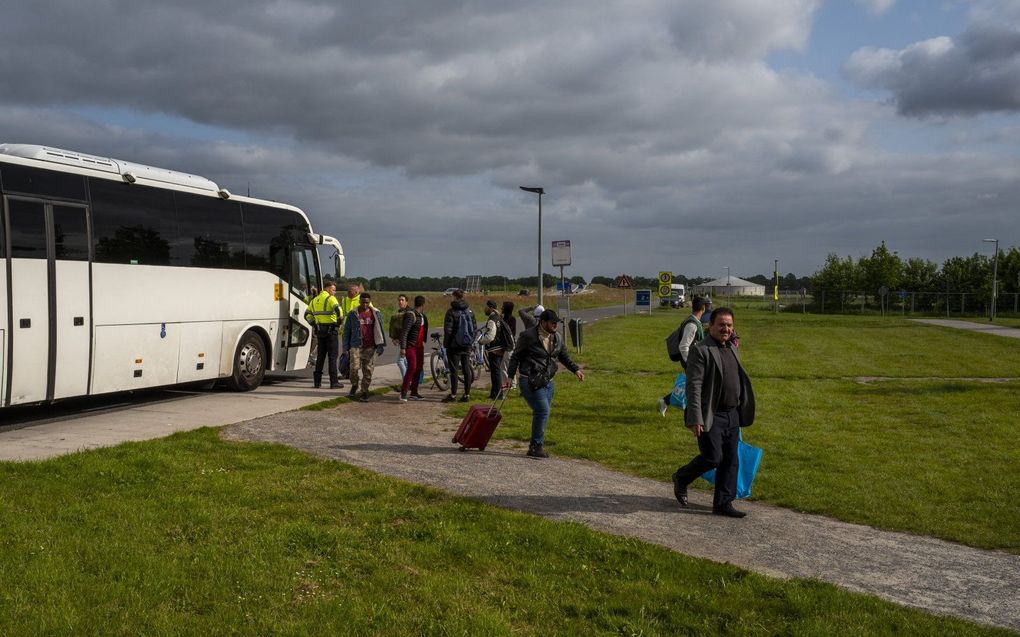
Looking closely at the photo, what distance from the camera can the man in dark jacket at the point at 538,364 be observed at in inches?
364

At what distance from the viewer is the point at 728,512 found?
23.5 ft

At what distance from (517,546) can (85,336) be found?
7.81 meters

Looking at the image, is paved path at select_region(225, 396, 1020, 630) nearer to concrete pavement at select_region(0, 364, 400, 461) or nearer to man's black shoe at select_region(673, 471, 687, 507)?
man's black shoe at select_region(673, 471, 687, 507)

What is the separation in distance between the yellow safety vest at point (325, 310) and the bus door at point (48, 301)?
4284mm

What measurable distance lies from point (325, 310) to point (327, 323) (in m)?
0.23

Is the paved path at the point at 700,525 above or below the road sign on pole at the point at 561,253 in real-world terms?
below

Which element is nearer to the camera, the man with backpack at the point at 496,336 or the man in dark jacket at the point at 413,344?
the man with backpack at the point at 496,336

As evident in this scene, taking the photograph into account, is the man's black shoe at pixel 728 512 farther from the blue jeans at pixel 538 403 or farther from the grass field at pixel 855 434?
the blue jeans at pixel 538 403

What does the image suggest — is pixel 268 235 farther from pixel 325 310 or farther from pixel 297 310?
pixel 325 310

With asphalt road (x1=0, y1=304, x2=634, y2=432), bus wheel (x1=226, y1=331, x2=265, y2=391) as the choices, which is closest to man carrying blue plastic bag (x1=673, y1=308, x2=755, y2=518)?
Result: asphalt road (x1=0, y1=304, x2=634, y2=432)

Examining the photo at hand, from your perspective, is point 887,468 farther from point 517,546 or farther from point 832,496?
point 517,546

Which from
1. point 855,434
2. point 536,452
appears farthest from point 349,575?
point 855,434

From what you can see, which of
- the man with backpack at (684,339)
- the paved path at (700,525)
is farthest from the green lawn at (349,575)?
the man with backpack at (684,339)

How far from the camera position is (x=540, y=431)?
9.47 metres
